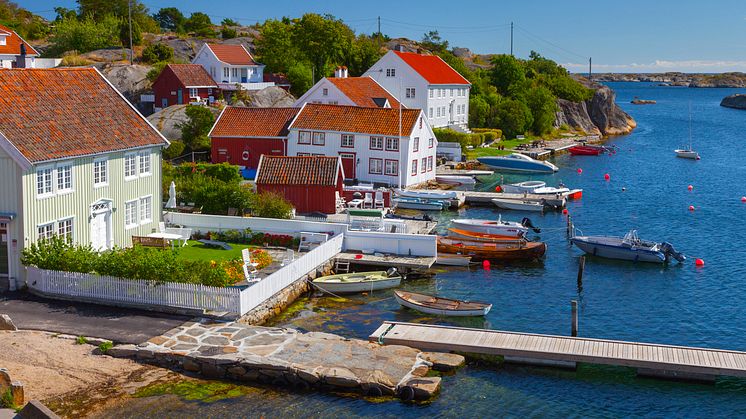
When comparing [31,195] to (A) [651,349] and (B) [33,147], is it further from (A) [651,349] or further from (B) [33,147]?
(A) [651,349]

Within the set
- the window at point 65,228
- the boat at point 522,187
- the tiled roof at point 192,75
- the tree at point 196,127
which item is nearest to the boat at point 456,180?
the boat at point 522,187

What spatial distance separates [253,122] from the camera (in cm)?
6712

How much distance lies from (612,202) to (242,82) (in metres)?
43.4

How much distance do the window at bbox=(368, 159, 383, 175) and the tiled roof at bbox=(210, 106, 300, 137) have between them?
7.19m

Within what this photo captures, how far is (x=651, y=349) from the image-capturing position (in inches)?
1156

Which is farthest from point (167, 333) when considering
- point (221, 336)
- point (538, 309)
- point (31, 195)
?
point (538, 309)

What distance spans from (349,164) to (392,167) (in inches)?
135

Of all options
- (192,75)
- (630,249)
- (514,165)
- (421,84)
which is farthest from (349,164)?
(421,84)

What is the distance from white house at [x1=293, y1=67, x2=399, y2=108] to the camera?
76438mm

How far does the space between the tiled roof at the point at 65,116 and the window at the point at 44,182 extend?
0.69m

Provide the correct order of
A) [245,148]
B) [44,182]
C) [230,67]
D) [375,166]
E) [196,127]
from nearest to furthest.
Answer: [44,182], [375,166], [245,148], [196,127], [230,67]

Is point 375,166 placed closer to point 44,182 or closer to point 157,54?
point 44,182

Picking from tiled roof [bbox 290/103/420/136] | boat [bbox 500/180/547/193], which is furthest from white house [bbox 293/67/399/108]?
boat [bbox 500/180/547/193]

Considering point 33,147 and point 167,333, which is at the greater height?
point 33,147
